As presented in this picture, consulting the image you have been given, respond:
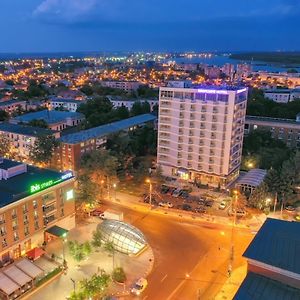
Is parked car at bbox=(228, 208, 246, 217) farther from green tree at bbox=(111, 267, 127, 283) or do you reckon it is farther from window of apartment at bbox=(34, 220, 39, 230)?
window of apartment at bbox=(34, 220, 39, 230)

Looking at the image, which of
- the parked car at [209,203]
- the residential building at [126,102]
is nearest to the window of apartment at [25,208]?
the parked car at [209,203]

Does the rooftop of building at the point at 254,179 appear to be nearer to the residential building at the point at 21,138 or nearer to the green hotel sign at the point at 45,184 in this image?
the green hotel sign at the point at 45,184

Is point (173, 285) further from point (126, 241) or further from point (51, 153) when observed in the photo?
point (51, 153)

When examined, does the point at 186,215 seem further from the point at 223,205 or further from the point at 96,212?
the point at 96,212

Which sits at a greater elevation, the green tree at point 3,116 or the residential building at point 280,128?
the residential building at point 280,128

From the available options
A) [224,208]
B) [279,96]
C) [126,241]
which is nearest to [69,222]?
[126,241]

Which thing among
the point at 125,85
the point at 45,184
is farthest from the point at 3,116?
the point at 125,85
